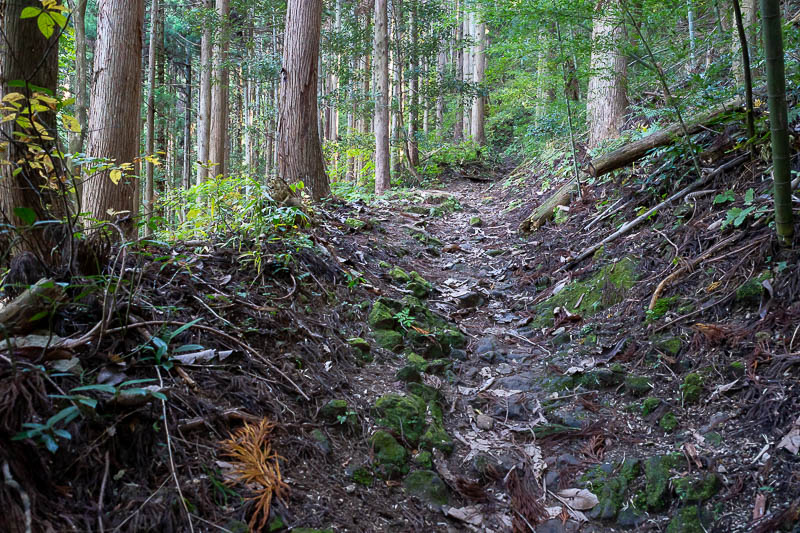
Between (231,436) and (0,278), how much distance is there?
4.63 ft

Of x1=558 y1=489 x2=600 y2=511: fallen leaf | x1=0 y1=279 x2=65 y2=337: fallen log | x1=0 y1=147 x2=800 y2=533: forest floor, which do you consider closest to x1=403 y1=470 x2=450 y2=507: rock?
x1=0 y1=147 x2=800 y2=533: forest floor

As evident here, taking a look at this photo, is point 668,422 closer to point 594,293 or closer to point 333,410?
point 594,293

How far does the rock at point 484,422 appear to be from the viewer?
3283 millimetres

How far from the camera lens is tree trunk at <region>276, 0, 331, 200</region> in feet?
22.4

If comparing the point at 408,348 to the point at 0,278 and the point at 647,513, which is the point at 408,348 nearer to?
the point at 647,513

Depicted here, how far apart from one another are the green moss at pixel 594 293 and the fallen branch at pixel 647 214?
469mm

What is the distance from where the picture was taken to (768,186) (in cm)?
394

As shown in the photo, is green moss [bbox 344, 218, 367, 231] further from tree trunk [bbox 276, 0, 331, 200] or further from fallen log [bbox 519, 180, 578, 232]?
fallen log [bbox 519, 180, 578, 232]

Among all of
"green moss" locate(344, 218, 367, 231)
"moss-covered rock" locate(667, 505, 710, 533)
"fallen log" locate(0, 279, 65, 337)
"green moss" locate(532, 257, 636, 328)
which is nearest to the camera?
"fallen log" locate(0, 279, 65, 337)

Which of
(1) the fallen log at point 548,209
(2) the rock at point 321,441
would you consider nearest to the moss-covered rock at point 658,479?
(2) the rock at point 321,441

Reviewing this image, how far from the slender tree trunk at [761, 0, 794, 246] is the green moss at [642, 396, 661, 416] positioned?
145 centimetres

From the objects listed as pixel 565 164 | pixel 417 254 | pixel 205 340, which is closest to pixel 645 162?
pixel 417 254

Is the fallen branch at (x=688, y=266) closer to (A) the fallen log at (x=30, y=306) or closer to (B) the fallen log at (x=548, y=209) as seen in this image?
(B) the fallen log at (x=548, y=209)

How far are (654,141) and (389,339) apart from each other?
403 cm
